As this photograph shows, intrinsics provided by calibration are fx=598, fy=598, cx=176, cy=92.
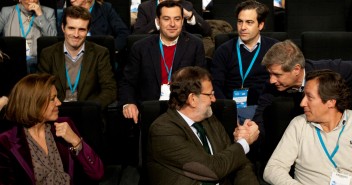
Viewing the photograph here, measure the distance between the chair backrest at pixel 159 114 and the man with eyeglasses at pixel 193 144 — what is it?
0.43ft

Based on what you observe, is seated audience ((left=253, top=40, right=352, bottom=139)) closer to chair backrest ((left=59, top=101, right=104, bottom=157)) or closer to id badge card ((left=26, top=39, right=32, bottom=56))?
chair backrest ((left=59, top=101, right=104, bottom=157))

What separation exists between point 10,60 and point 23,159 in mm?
1831

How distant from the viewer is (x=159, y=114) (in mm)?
2955

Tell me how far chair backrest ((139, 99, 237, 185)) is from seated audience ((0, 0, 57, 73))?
2.20 m

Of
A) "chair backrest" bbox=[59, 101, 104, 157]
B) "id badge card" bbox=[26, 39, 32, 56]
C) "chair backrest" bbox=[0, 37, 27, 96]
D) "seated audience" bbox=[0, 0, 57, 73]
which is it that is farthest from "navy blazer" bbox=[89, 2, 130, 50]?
"chair backrest" bbox=[59, 101, 104, 157]

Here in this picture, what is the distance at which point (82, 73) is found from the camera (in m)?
4.00

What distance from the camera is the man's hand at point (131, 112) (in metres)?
3.59

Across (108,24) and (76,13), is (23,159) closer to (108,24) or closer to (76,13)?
(76,13)

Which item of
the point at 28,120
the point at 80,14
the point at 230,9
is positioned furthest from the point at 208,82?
the point at 230,9

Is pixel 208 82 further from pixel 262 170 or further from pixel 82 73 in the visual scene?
pixel 82 73

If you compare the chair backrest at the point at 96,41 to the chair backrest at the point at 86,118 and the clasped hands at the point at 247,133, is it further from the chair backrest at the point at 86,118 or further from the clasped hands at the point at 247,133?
the clasped hands at the point at 247,133

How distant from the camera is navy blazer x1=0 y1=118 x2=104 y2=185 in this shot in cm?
253

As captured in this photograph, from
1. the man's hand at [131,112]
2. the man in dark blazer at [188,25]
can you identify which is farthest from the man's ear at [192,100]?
the man in dark blazer at [188,25]

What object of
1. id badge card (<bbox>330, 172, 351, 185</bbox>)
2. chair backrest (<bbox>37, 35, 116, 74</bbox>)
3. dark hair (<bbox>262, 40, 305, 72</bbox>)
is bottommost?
id badge card (<bbox>330, 172, 351, 185</bbox>)
